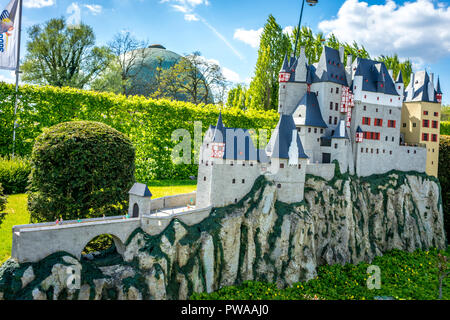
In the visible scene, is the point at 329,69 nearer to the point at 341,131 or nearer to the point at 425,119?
the point at 341,131

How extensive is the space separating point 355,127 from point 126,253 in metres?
29.9

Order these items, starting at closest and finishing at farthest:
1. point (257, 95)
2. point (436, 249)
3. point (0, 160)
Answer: point (0, 160), point (436, 249), point (257, 95)

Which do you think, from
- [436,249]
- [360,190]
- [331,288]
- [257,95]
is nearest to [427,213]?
[436,249]

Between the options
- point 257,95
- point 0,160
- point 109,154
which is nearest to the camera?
point 109,154

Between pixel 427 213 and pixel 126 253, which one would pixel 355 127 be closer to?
pixel 427 213

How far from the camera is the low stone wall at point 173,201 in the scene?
2688cm

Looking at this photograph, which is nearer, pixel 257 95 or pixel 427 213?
pixel 427 213

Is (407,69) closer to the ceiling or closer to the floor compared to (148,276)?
closer to the ceiling

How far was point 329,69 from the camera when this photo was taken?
3888 centimetres

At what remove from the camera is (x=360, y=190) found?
38812mm

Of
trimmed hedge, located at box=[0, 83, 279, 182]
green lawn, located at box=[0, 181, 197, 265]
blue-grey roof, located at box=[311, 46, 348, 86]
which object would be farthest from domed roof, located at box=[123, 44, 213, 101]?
blue-grey roof, located at box=[311, 46, 348, 86]

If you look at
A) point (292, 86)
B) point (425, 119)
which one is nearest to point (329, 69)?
point (292, 86)

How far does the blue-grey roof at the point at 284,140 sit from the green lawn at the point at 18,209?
9.94 meters

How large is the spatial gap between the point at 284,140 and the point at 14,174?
23.4m
